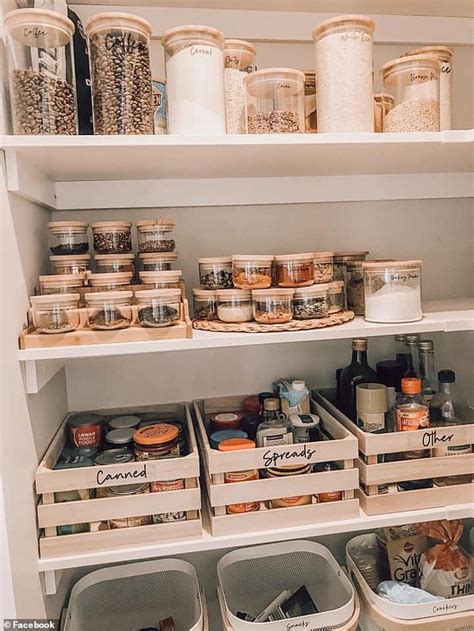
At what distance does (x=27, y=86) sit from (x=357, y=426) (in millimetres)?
917

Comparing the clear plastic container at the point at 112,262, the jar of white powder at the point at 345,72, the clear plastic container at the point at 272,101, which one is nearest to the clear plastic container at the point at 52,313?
the clear plastic container at the point at 112,262

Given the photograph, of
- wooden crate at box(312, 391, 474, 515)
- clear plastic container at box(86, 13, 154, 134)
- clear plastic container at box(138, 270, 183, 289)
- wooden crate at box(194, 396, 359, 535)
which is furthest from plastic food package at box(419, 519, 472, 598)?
clear plastic container at box(86, 13, 154, 134)

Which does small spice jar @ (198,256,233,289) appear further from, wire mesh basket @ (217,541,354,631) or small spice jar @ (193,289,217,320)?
wire mesh basket @ (217,541,354,631)

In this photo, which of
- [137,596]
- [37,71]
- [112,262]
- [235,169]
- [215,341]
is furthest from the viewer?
[137,596]

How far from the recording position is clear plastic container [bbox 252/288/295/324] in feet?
3.67

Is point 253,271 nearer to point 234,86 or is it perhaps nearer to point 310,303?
point 310,303

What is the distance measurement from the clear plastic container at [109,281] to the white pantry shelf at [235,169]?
0.20 metres

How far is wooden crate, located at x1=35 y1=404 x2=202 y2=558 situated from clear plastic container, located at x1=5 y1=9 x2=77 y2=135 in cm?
63

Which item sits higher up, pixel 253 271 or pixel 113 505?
pixel 253 271

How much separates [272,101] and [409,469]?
2.59 ft

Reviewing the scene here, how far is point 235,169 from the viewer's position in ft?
4.16

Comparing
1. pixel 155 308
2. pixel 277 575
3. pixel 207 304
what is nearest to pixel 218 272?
pixel 207 304

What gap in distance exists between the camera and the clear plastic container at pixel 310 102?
1183mm

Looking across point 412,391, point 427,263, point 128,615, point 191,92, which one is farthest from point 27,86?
point 128,615
